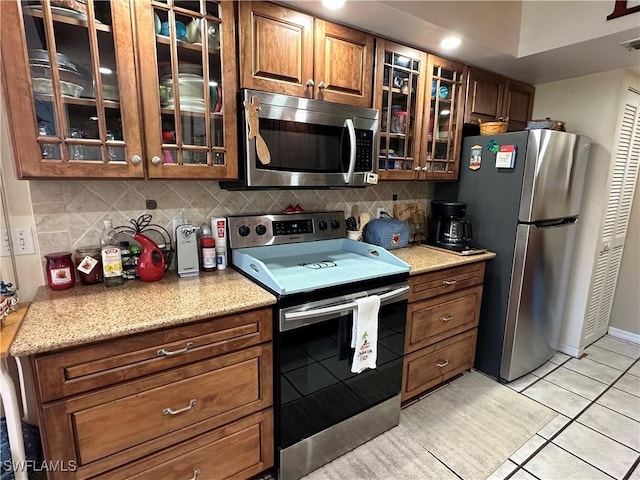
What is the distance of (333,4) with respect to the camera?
1.56 m

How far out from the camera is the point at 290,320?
140cm

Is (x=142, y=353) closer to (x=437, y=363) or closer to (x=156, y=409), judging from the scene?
(x=156, y=409)

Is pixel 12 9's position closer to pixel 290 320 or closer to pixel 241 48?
pixel 241 48

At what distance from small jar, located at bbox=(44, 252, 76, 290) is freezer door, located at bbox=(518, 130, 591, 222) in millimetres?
2499

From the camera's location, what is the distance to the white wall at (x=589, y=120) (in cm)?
244

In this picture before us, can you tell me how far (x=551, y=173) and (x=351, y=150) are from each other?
136 centimetres

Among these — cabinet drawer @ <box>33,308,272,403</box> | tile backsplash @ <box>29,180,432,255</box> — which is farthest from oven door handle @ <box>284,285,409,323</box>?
tile backsplash @ <box>29,180,432,255</box>

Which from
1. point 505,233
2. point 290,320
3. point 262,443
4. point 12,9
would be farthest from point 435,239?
point 12,9

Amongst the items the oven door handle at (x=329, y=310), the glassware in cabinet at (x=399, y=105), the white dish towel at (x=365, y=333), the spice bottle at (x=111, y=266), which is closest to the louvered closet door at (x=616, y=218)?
the glassware in cabinet at (x=399, y=105)

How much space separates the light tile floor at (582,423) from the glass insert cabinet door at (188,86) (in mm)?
1640

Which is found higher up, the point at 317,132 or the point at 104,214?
the point at 317,132

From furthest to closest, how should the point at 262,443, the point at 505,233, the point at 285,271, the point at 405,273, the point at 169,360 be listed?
the point at 505,233
the point at 405,273
the point at 285,271
the point at 262,443
the point at 169,360

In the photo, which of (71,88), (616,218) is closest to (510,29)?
(616,218)

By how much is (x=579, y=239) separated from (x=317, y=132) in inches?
91.5
